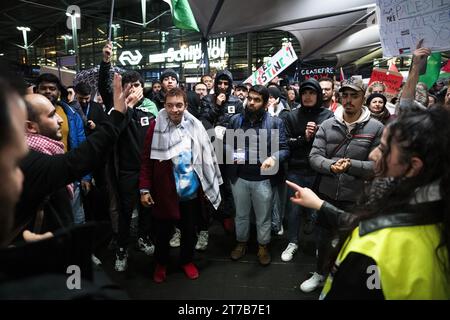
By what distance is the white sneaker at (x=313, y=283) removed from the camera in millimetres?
3016

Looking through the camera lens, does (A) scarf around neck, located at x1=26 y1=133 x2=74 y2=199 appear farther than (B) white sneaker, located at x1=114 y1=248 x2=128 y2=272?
No

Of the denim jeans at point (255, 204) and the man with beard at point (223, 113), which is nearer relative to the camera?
the denim jeans at point (255, 204)

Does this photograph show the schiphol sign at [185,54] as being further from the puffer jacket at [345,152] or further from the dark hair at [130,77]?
the puffer jacket at [345,152]

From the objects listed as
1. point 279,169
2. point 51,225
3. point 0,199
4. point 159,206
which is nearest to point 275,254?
point 279,169

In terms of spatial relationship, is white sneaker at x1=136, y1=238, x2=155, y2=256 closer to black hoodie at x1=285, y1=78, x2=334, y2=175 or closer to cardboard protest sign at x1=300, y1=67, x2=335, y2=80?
black hoodie at x1=285, y1=78, x2=334, y2=175

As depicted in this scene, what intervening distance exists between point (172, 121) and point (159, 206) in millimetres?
864

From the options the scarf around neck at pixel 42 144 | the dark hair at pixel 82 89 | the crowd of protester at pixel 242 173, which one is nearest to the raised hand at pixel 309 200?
the crowd of protester at pixel 242 173

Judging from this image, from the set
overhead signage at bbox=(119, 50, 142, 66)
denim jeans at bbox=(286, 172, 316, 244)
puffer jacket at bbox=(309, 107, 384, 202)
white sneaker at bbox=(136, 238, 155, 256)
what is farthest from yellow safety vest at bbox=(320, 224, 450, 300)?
overhead signage at bbox=(119, 50, 142, 66)

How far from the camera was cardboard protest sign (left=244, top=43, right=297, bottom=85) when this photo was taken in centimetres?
579

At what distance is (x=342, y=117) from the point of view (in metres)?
3.02

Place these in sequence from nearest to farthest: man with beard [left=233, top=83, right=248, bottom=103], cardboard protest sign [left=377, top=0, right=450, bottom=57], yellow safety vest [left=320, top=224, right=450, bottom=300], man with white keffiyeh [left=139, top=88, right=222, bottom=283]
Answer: yellow safety vest [left=320, top=224, right=450, bottom=300]
cardboard protest sign [left=377, top=0, right=450, bottom=57]
man with white keffiyeh [left=139, top=88, right=222, bottom=283]
man with beard [left=233, top=83, right=248, bottom=103]

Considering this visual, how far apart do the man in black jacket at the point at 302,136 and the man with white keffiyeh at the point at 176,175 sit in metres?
0.97
